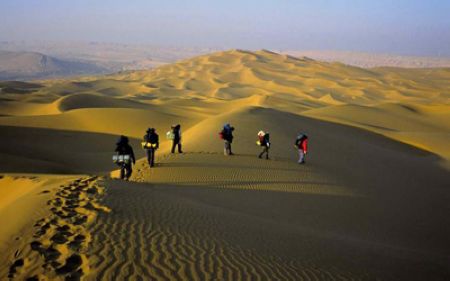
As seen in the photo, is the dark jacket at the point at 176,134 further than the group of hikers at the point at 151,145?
Yes

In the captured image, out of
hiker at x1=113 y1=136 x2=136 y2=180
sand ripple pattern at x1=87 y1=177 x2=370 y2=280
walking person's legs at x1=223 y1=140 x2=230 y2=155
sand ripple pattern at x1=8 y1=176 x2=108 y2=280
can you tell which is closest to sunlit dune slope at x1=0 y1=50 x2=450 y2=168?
walking person's legs at x1=223 y1=140 x2=230 y2=155

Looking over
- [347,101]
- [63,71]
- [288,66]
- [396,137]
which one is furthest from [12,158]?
[63,71]

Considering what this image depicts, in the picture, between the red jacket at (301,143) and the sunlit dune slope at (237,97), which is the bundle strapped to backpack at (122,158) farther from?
the sunlit dune slope at (237,97)

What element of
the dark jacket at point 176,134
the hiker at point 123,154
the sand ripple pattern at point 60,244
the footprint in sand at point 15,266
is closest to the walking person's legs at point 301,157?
the dark jacket at point 176,134

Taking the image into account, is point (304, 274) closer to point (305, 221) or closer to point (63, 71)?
point (305, 221)

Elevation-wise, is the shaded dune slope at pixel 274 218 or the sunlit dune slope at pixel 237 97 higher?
the sunlit dune slope at pixel 237 97

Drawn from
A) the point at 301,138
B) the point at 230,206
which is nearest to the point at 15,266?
the point at 230,206

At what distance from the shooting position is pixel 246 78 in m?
102

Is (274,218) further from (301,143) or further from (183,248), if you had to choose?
(301,143)

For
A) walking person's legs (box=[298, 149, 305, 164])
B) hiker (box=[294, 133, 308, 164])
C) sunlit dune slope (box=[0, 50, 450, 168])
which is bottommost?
walking person's legs (box=[298, 149, 305, 164])

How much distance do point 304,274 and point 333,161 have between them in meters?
12.1

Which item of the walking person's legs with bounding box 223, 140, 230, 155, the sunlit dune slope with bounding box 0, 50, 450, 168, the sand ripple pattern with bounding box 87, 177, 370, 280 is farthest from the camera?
the sunlit dune slope with bounding box 0, 50, 450, 168

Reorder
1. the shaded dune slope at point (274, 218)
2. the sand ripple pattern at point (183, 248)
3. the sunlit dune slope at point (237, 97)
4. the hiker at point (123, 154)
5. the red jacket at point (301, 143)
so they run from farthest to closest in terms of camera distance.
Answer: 1. the sunlit dune slope at point (237, 97)
2. the red jacket at point (301, 143)
3. the hiker at point (123, 154)
4. the shaded dune slope at point (274, 218)
5. the sand ripple pattern at point (183, 248)

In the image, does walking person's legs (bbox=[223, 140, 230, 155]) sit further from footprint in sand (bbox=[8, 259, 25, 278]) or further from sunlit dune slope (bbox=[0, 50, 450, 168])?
footprint in sand (bbox=[8, 259, 25, 278])
